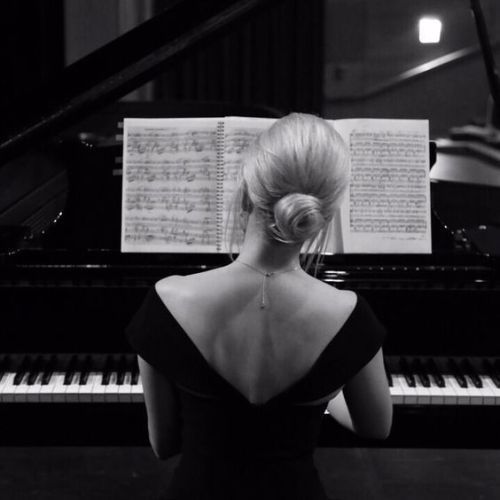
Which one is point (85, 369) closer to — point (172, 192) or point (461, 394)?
point (172, 192)

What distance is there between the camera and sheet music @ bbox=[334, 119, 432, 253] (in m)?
2.05

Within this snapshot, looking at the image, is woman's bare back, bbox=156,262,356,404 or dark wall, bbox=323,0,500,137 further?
dark wall, bbox=323,0,500,137

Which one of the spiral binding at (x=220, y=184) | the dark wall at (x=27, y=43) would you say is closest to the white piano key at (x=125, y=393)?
the spiral binding at (x=220, y=184)

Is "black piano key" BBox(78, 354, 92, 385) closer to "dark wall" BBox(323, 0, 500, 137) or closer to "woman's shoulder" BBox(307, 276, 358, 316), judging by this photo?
"woman's shoulder" BBox(307, 276, 358, 316)

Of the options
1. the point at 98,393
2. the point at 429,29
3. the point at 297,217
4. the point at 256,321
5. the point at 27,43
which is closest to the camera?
the point at 297,217

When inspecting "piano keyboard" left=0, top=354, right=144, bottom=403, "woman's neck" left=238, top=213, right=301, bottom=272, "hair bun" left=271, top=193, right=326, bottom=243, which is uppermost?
"hair bun" left=271, top=193, right=326, bottom=243

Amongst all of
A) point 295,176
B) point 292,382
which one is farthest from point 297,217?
point 292,382

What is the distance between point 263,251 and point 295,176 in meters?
0.16

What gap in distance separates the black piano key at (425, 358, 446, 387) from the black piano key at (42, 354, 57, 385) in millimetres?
1095

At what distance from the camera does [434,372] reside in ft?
6.75

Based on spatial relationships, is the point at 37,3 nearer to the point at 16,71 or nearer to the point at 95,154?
the point at 16,71

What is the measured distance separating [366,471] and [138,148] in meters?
1.62

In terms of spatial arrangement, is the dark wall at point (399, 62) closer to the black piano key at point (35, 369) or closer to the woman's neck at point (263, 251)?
the black piano key at point (35, 369)

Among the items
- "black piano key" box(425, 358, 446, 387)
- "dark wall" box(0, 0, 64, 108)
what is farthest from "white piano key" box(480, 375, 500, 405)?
"dark wall" box(0, 0, 64, 108)
